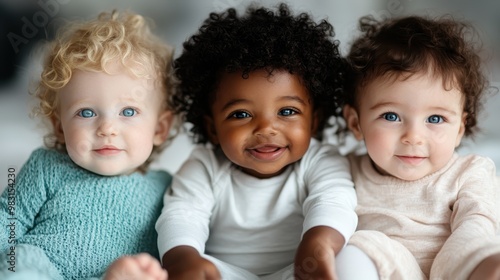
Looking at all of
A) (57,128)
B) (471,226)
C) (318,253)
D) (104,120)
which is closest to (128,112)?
(104,120)

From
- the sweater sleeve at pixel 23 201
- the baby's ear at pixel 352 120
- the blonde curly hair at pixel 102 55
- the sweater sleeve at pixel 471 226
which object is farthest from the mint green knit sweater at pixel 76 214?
the sweater sleeve at pixel 471 226

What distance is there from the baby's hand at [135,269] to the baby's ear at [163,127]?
0.47 metres

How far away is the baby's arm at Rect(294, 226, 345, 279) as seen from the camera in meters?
1.21

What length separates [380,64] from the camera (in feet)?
4.56

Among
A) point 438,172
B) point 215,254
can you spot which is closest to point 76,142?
point 215,254

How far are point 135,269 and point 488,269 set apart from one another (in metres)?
0.65

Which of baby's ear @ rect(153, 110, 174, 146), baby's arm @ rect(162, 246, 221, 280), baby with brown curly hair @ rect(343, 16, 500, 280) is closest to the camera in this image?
baby's arm @ rect(162, 246, 221, 280)

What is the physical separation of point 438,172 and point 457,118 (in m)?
0.13

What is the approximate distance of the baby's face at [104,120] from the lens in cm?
141

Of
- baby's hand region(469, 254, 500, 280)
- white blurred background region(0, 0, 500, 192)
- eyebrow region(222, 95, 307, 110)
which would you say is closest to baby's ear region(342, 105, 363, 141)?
eyebrow region(222, 95, 307, 110)

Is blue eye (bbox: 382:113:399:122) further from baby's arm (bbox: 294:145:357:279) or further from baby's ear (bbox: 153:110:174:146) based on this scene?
baby's ear (bbox: 153:110:174:146)

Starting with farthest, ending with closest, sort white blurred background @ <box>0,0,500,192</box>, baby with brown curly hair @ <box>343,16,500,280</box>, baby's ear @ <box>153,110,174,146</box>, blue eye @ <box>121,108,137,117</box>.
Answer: white blurred background @ <box>0,0,500,192</box> < baby's ear @ <box>153,110,174,146</box> < blue eye @ <box>121,108,137,117</box> < baby with brown curly hair @ <box>343,16,500,280</box>

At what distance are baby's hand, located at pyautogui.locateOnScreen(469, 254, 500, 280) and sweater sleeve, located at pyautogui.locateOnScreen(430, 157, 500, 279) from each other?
0.04ft

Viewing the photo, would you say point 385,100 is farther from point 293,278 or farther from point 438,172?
point 293,278
